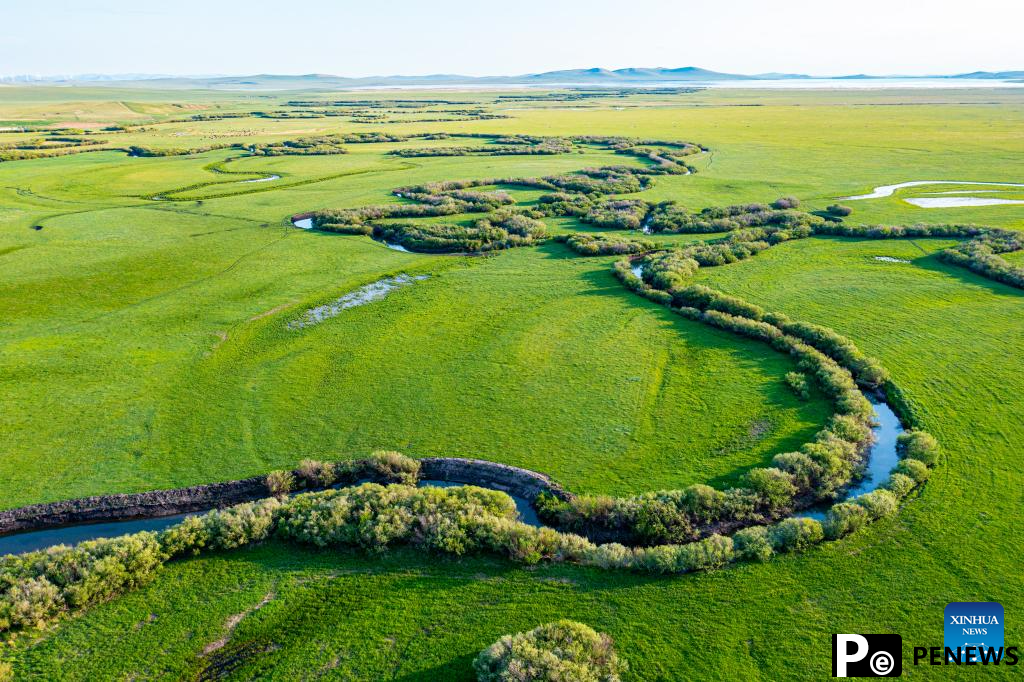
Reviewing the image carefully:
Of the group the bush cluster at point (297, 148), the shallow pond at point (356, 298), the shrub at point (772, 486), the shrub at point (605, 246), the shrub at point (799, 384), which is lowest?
the shrub at point (772, 486)

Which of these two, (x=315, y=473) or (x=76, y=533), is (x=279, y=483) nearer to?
(x=315, y=473)

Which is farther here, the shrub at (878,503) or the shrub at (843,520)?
the shrub at (878,503)

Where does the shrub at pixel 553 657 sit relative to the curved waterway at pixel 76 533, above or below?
above

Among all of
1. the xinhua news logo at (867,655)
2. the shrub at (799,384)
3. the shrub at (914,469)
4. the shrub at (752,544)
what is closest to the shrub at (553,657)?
the shrub at (752,544)

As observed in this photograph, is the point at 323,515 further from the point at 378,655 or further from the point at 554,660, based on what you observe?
the point at 554,660

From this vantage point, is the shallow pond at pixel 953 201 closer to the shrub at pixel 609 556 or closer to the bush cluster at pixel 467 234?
the bush cluster at pixel 467 234

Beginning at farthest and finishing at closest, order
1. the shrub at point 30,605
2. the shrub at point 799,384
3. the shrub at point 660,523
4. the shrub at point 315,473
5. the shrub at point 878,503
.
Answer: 1. the shrub at point 799,384
2. the shrub at point 315,473
3. the shrub at point 878,503
4. the shrub at point 660,523
5. the shrub at point 30,605

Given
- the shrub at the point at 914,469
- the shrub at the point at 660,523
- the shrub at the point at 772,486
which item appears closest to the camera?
the shrub at the point at 660,523
